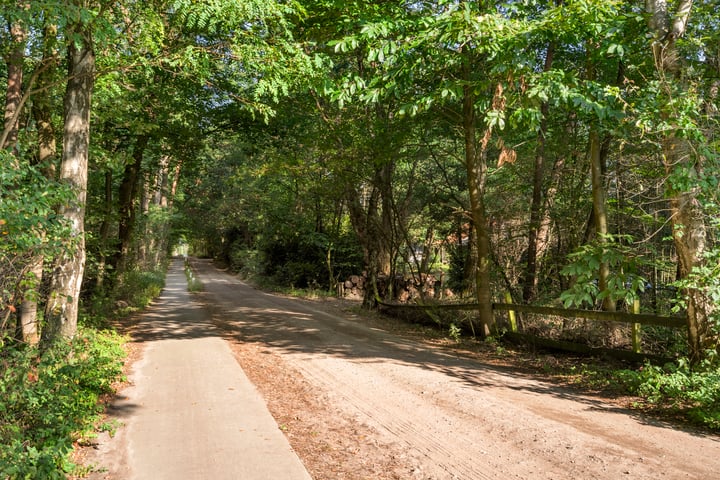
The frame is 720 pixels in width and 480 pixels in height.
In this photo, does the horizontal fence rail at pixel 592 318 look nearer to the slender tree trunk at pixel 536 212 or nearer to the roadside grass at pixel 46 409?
the slender tree trunk at pixel 536 212

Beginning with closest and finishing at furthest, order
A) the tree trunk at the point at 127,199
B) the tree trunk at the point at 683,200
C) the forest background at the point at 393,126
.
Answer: the forest background at the point at 393,126
the tree trunk at the point at 683,200
the tree trunk at the point at 127,199

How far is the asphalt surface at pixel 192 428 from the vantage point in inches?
177

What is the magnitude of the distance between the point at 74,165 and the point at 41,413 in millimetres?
4281

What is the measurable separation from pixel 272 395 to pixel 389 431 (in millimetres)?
2157

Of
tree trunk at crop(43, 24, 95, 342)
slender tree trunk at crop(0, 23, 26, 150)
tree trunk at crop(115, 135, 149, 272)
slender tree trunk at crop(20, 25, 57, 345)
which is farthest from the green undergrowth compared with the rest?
tree trunk at crop(115, 135, 149, 272)

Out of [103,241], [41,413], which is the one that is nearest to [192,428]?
[41,413]

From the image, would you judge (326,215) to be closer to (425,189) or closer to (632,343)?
(425,189)

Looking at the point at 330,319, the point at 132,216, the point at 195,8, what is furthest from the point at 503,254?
the point at 132,216

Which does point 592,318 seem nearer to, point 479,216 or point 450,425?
point 479,216

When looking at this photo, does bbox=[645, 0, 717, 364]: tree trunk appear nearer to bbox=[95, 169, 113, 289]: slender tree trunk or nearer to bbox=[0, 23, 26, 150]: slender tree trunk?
bbox=[0, 23, 26, 150]: slender tree trunk

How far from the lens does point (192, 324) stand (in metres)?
14.0

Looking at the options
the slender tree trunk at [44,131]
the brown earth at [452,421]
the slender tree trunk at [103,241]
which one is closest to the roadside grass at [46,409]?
the slender tree trunk at [44,131]

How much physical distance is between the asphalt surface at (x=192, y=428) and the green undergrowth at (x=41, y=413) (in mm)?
359

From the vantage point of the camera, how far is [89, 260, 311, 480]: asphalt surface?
4508mm
